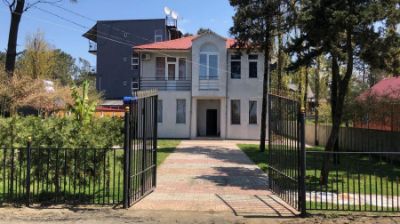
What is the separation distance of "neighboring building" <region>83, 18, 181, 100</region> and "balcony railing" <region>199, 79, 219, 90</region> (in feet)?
76.1

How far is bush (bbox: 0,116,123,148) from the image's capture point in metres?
10.9

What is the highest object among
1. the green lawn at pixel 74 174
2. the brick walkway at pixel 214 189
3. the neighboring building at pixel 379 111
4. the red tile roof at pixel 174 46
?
the red tile roof at pixel 174 46

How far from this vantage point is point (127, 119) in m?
9.91

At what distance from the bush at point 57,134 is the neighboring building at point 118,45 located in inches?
1798

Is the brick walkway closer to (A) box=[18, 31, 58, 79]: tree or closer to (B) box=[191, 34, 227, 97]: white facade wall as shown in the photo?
(B) box=[191, 34, 227, 97]: white facade wall

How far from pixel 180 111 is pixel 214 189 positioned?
23.8 meters

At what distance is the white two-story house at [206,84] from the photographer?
3556cm


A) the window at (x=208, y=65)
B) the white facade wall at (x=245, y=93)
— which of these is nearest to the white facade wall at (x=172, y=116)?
the window at (x=208, y=65)

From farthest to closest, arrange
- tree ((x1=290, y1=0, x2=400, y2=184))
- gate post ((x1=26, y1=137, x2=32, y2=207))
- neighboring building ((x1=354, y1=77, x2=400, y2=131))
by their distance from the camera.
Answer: neighboring building ((x1=354, y1=77, x2=400, y2=131))
tree ((x1=290, y1=0, x2=400, y2=184))
gate post ((x1=26, y1=137, x2=32, y2=207))

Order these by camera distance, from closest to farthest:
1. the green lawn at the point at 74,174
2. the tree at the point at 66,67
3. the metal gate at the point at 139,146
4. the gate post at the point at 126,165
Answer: the gate post at the point at 126,165, the metal gate at the point at 139,146, the green lawn at the point at 74,174, the tree at the point at 66,67

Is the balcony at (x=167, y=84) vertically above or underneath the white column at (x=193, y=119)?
above

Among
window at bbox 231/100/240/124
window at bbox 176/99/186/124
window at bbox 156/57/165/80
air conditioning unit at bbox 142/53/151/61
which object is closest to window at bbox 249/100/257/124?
window at bbox 231/100/240/124

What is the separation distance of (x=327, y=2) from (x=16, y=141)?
8.90m

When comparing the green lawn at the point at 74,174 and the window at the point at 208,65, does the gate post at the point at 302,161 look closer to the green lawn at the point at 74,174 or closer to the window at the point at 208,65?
the green lawn at the point at 74,174
